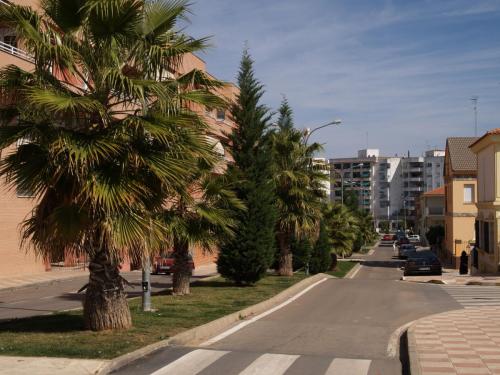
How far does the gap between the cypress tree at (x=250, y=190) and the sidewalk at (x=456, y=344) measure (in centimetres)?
832

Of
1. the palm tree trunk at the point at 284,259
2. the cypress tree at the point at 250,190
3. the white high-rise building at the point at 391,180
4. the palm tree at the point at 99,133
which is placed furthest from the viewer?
the white high-rise building at the point at 391,180

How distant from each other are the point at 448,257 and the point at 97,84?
49268 millimetres

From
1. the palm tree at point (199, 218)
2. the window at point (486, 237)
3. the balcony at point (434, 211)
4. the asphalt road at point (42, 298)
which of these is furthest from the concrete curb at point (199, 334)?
the balcony at point (434, 211)

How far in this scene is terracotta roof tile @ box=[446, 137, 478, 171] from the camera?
5162 cm

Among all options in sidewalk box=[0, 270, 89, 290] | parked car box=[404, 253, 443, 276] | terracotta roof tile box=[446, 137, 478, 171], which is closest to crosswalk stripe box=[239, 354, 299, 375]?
sidewalk box=[0, 270, 89, 290]

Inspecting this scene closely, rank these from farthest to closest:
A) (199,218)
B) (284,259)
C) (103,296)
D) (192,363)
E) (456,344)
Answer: (284,259), (199,218), (103,296), (456,344), (192,363)

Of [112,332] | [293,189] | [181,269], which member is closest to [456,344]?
[112,332]

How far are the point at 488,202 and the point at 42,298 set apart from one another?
82.9 feet

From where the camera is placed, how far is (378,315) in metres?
15.0

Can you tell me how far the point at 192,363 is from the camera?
8.77 meters

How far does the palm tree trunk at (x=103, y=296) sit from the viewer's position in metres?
10.7

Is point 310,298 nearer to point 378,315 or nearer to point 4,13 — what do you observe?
point 378,315

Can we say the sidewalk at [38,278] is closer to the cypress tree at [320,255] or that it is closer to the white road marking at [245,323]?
the white road marking at [245,323]

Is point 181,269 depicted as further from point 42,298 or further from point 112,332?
point 112,332
